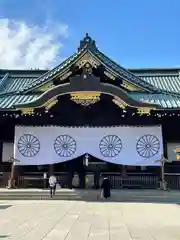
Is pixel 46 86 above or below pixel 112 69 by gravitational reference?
below

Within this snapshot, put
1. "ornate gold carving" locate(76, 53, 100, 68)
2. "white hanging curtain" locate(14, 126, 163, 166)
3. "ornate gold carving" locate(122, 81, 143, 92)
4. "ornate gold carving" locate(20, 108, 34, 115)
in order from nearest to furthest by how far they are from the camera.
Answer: "ornate gold carving" locate(20, 108, 34, 115) < "white hanging curtain" locate(14, 126, 163, 166) < "ornate gold carving" locate(76, 53, 100, 68) < "ornate gold carving" locate(122, 81, 143, 92)

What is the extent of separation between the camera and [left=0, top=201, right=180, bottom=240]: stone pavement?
762cm

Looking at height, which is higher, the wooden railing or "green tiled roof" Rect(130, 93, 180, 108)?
"green tiled roof" Rect(130, 93, 180, 108)

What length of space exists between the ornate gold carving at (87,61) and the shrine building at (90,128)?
5 centimetres

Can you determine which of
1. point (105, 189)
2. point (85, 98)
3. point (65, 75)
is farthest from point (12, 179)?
point (65, 75)

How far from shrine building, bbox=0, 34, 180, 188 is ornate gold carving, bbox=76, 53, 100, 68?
0.18 feet

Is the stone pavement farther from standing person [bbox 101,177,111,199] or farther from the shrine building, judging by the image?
the shrine building

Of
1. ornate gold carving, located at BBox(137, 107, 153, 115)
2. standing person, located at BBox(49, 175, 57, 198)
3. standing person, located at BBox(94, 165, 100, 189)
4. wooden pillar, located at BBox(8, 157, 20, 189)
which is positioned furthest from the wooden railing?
ornate gold carving, located at BBox(137, 107, 153, 115)

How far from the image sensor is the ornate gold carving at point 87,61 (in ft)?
60.3

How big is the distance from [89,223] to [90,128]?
9.23 metres

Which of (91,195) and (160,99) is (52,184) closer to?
(91,195)

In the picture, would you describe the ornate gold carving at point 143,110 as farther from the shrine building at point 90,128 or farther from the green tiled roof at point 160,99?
the green tiled roof at point 160,99

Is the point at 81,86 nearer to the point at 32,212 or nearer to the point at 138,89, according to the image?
the point at 138,89

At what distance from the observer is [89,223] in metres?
9.29
